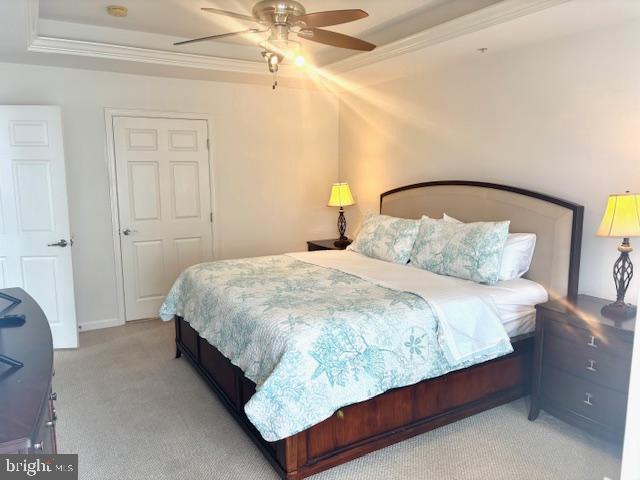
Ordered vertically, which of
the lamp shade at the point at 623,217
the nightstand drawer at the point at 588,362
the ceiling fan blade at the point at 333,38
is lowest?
the nightstand drawer at the point at 588,362

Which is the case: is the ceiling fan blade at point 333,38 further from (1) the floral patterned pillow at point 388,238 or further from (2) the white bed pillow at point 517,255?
(2) the white bed pillow at point 517,255

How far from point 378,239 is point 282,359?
2045 millimetres

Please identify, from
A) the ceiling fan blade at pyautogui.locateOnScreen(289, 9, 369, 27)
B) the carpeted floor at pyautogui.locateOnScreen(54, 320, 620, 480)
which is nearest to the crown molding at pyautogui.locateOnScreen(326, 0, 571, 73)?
the ceiling fan blade at pyautogui.locateOnScreen(289, 9, 369, 27)

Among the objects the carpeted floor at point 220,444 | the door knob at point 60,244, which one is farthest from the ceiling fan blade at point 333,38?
the door knob at point 60,244

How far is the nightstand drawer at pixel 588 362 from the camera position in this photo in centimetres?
244

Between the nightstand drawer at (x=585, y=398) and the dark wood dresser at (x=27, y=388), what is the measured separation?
8.61ft

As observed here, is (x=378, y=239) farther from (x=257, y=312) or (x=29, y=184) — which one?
(x=29, y=184)

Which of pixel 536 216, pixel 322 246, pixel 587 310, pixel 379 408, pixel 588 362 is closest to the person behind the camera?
pixel 379 408

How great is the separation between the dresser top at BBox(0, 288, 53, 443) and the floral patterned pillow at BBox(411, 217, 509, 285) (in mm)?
2465

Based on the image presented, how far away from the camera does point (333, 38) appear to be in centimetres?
282

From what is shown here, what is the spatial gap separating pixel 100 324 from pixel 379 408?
3.29m

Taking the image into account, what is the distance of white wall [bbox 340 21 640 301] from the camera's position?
2.85 m

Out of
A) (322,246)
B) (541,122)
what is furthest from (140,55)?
(541,122)

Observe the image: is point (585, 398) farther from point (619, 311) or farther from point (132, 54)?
point (132, 54)
